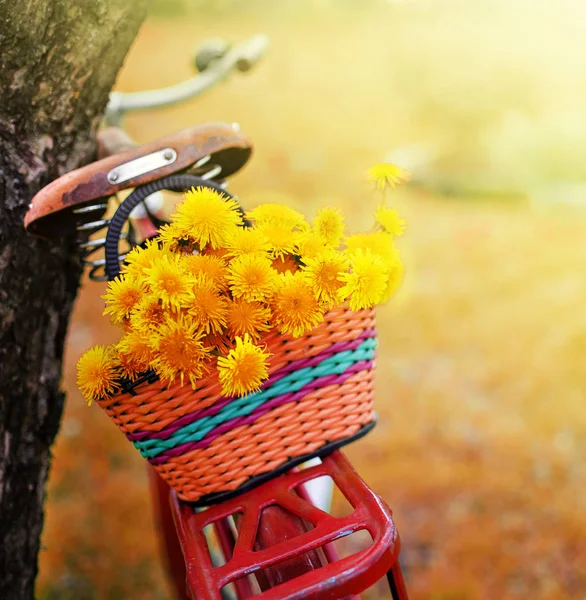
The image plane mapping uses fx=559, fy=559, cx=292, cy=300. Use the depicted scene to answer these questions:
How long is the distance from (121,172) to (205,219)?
0.41 ft

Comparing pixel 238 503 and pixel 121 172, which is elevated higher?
pixel 121 172

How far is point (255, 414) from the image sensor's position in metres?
0.45

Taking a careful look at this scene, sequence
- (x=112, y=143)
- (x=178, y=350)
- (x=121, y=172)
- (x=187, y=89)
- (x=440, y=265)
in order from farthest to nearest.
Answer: (x=440, y=265), (x=187, y=89), (x=112, y=143), (x=121, y=172), (x=178, y=350)

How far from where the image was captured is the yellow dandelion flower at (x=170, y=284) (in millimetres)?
390

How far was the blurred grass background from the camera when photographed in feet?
4.17

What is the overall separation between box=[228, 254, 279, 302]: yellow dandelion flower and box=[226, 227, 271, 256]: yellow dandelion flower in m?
0.01

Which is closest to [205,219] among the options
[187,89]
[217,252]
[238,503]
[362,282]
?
[217,252]

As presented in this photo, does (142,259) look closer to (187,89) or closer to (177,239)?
(177,239)

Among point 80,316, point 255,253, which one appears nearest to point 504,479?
point 255,253

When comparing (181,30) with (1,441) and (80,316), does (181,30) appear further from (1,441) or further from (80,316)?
(1,441)

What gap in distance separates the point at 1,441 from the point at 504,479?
1.14 m

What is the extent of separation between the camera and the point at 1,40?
52cm

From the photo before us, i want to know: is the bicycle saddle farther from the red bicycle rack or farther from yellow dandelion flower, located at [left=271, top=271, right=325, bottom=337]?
the red bicycle rack

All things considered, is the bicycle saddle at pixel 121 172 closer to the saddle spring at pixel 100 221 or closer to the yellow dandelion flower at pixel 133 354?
the saddle spring at pixel 100 221
